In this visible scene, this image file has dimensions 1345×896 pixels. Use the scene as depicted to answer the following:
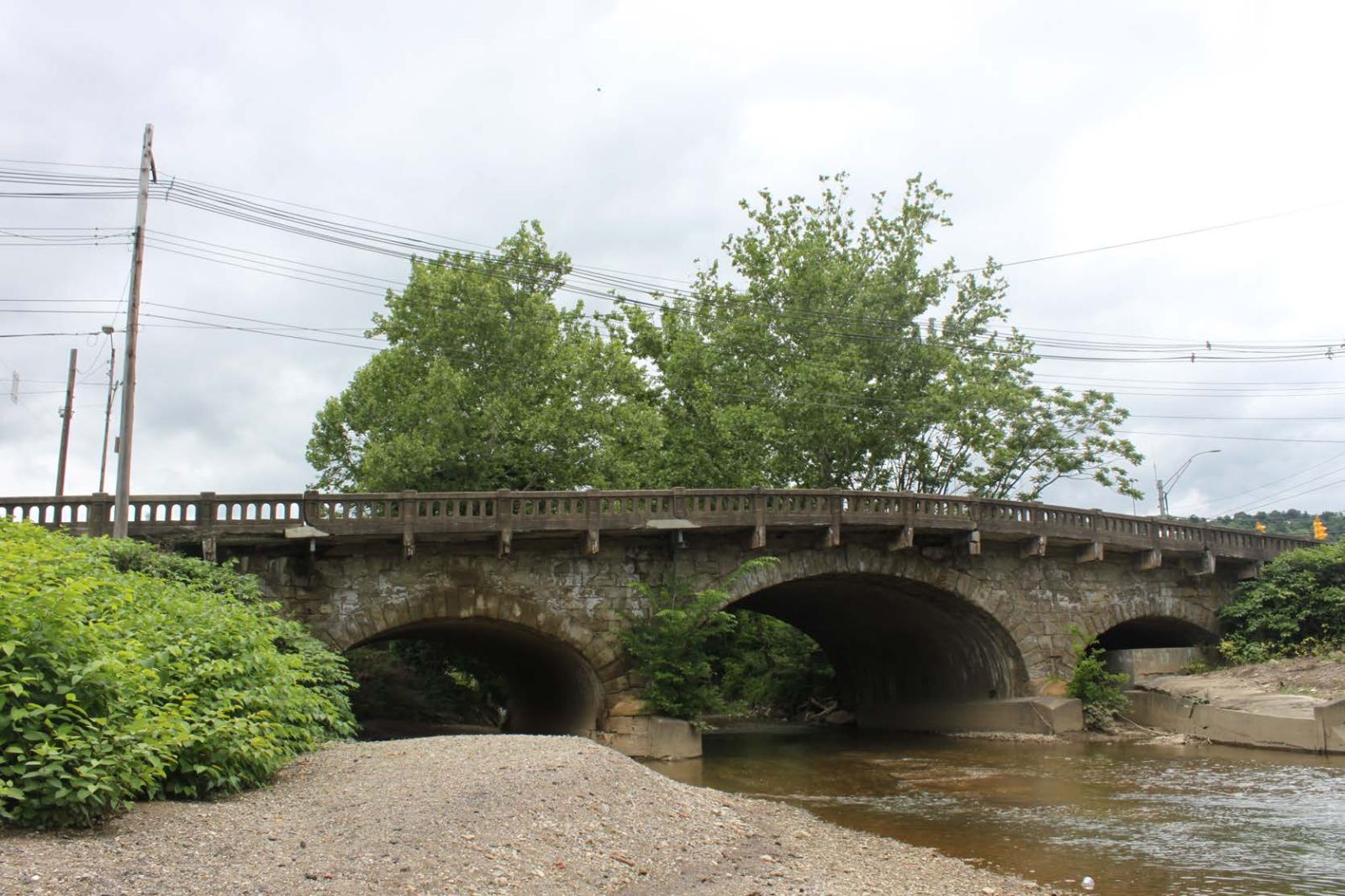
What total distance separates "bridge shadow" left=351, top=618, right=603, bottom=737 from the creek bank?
539 inches

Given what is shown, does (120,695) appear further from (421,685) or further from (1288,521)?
(1288,521)

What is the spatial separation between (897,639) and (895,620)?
5.41 feet

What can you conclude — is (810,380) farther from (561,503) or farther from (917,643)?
(561,503)

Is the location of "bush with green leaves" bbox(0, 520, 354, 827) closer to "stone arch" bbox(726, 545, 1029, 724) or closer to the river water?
the river water

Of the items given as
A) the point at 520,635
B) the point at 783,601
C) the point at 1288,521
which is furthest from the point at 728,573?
the point at 1288,521

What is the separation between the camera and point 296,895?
6.81 metres

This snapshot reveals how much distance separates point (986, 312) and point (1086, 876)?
99.5ft

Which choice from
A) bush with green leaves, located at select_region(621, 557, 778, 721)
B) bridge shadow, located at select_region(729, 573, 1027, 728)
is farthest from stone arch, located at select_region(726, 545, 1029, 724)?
bush with green leaves, located at select_region(621, 557, 778, 721)

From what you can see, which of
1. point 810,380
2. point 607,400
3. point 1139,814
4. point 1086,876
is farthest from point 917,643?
point 1086,876

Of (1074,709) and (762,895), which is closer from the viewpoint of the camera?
(762,895)

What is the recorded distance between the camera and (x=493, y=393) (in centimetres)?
3053

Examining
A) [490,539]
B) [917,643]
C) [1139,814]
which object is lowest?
[1139,814]

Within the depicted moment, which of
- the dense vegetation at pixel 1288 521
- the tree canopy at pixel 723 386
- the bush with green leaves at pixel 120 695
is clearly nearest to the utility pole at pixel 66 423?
the tree canopy at pixel 723 386

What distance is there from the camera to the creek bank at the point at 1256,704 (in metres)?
21.6
